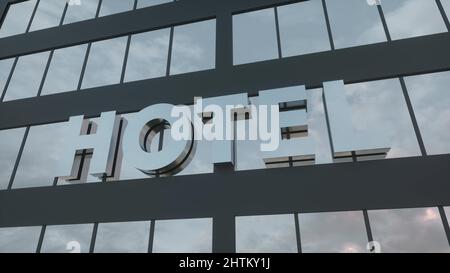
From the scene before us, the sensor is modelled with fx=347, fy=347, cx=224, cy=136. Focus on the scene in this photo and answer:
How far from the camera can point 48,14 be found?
12.9 metres

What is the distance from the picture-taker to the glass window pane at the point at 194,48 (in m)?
10.1

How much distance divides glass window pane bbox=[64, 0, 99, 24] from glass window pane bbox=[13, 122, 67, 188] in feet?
13.8

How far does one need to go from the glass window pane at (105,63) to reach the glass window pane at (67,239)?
14.4 ft

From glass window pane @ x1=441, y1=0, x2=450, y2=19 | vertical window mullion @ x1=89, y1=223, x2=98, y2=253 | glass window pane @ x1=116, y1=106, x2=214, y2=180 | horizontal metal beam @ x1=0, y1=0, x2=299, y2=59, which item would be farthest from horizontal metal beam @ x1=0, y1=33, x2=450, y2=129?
vertical window mullion @ x1=89, y1=223, x2=98, y2=253

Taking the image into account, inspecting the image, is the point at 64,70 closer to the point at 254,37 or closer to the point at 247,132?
the point at 254,37

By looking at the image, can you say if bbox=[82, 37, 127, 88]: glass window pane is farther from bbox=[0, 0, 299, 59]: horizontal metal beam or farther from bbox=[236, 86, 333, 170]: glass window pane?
bbox=[236, 86, 333, 170]: glass window pane

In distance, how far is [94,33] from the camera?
11719mm

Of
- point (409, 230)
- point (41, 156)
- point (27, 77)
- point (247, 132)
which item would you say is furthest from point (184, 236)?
point (27, 77)

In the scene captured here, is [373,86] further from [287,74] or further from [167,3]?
[167,3]

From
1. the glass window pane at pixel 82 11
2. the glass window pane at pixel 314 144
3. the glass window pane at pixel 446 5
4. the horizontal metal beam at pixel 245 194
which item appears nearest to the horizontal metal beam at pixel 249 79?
the glass window pane at pixel 314 144

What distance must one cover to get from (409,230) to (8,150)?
36.4 ft

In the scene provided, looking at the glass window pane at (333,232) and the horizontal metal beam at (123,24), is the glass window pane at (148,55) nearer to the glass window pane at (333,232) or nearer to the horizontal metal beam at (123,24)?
the horizontal metal beam at (123,24)

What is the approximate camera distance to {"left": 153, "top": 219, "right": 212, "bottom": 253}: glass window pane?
7809 mm

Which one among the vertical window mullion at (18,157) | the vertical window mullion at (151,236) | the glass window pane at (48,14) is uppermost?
the glass window pane at (48,14)
